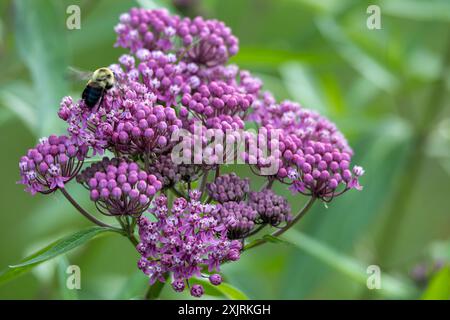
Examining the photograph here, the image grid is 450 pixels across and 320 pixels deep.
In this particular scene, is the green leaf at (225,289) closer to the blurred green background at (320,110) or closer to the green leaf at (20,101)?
the blurred green background at (320,110)

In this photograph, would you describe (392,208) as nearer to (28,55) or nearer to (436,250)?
(436,250)

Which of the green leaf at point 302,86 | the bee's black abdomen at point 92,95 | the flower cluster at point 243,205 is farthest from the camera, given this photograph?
the green leaf at point 302,86

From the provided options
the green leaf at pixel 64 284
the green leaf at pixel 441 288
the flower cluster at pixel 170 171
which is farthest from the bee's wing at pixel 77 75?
the green leaf at pixel 441 288

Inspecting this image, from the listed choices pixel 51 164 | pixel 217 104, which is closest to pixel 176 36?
pixel 217 104

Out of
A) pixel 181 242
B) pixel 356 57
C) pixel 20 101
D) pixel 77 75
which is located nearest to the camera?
pixel 181 242

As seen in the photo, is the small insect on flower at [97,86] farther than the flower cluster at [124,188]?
Yes

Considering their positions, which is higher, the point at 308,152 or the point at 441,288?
the point at 308,152

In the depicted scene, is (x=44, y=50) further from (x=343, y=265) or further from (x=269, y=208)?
(x=343, y=265)
